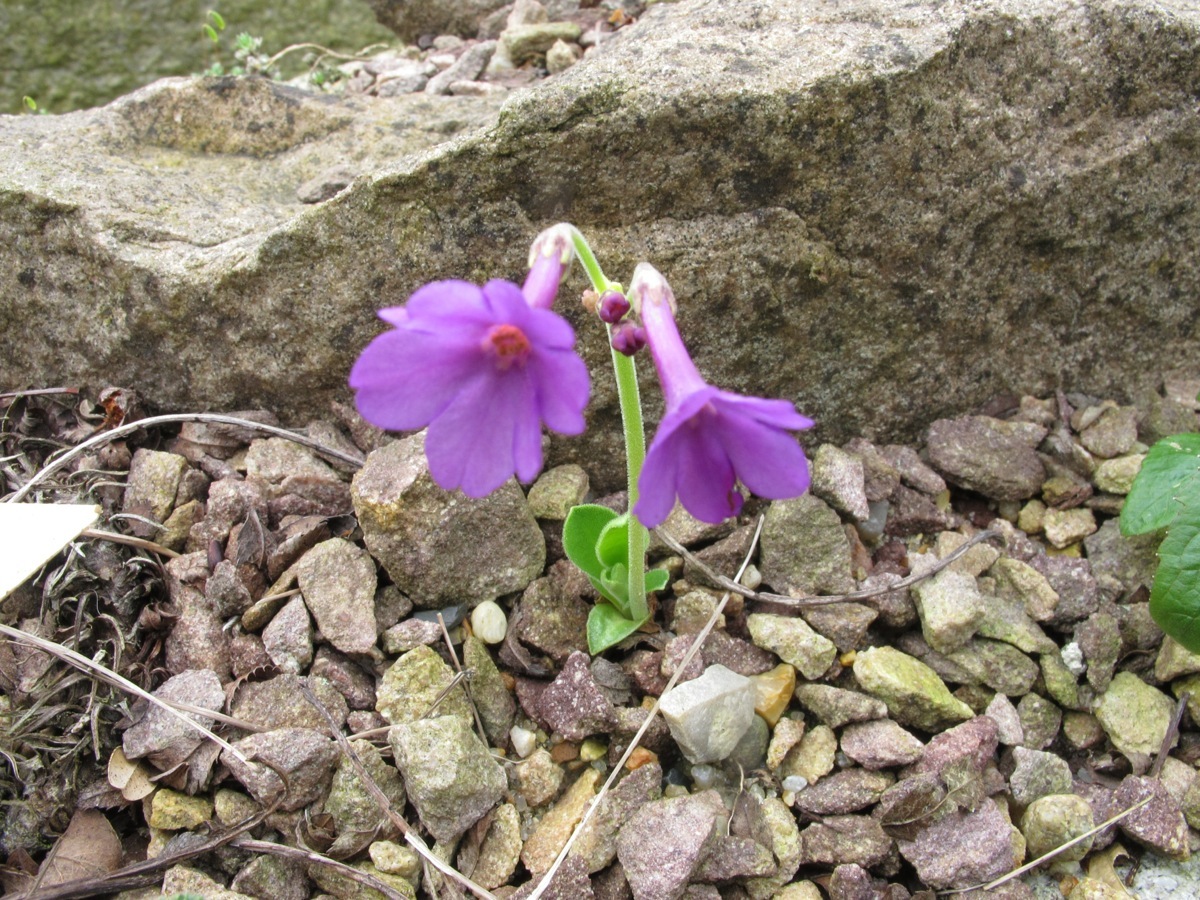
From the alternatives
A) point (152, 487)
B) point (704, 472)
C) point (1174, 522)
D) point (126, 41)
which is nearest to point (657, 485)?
point (704, 472)

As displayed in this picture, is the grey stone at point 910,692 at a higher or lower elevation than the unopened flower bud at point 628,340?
lower

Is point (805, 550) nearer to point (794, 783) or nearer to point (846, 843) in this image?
point (794, 783)

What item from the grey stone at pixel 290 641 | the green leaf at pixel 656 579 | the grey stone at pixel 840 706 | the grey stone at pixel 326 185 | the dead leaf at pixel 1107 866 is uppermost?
the grey stone at pixel 326 185

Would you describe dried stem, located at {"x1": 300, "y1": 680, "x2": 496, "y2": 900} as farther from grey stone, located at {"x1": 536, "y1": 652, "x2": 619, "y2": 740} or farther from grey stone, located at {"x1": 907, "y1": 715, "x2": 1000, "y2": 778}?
grey stone, located at {"x1": 907, "y1": 715, "x2": 1000, "y2": 778}

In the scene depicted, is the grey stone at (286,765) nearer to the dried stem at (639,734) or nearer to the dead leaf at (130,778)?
the dead leaf at (130,778)

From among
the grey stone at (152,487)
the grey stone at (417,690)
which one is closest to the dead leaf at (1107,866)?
the grey stone at (417,690)

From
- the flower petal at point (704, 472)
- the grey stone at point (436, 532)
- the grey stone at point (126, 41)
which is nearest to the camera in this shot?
the flower petal at point (704, 472)


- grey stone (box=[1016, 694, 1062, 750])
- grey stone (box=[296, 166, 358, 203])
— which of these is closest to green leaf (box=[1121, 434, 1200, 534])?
grey stone (box=[1016, 694, 1062, 750])
